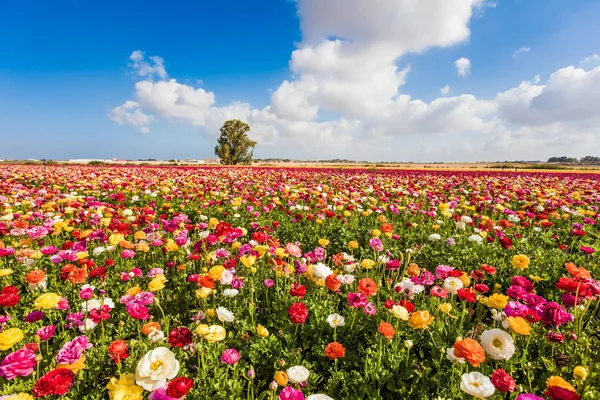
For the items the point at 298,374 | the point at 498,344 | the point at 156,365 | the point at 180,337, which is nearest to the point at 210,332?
the point at 180,337

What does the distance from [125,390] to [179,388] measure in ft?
1.18

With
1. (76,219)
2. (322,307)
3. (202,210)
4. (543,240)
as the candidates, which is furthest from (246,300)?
(543,240)

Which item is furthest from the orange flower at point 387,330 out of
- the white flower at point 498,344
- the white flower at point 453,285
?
the white flower at point 453,285

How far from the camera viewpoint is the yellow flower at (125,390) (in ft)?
5.03

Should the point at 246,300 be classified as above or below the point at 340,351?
below

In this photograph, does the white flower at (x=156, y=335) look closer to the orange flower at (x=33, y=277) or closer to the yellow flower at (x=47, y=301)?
the yellow flower at (x=47, y=301)

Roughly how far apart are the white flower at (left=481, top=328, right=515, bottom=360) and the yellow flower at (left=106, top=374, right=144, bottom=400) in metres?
2.08

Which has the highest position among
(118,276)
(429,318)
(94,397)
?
(429,318)

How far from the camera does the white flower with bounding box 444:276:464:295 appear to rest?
2.68 metres

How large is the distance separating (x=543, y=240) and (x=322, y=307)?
482 centimetres

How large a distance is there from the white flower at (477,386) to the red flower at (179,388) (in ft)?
4.77

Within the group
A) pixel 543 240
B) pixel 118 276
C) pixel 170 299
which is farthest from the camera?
pixel 543 240

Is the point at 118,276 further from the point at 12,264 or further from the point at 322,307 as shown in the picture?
the point at 322,307

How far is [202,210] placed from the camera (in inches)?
275
